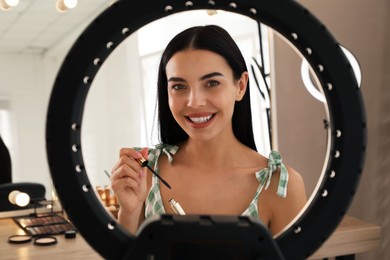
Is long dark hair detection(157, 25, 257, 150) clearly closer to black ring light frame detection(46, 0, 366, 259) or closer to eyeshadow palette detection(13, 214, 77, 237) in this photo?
black ring light frame detection(46, 0, 366, 259)

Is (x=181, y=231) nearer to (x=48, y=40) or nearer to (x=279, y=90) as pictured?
(x=48, y=40)

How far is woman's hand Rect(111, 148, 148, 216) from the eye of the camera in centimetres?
38

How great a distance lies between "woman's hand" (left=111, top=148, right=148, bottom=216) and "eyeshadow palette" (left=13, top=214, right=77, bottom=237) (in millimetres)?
982

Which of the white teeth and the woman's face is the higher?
the woman's face

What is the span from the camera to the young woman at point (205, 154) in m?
0.38

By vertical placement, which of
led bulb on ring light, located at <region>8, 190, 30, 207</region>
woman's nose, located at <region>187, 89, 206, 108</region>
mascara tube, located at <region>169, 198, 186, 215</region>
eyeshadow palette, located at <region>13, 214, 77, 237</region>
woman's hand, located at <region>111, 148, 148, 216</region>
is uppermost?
woman's nose, located at <region>187, 89, 206, 108</region>

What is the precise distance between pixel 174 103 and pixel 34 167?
3.90ft

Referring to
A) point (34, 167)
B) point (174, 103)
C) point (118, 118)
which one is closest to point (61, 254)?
point (34, 167)

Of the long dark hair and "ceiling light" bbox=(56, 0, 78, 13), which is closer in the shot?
the long dark hair

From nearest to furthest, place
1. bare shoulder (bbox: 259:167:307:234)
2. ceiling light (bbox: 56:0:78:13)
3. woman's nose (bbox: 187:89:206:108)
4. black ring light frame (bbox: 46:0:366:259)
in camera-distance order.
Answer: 1. black ring light frame (bbox: 46:0:366:259)
2. woman's nose (bbox: 187:89:206:108)
3. bare shoulder (bbox: 259:167:307:234)
4. ceiling light (bbox: 56:0:78:13)

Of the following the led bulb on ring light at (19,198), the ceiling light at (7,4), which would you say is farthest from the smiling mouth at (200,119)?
the led bulb on ring light at (19,198)

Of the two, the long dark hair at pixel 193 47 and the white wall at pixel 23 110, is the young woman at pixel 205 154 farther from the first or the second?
the white wall at pixel 23 110

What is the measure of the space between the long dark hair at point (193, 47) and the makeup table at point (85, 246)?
0.72 m

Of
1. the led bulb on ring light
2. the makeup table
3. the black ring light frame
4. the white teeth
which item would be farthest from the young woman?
the led bulb on ring light
